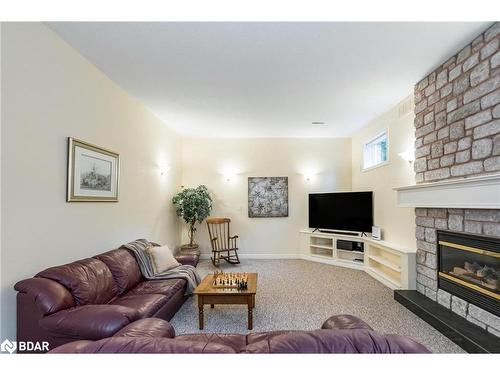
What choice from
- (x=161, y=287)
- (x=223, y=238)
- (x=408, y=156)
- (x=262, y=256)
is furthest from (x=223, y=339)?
(x=262, y=256)

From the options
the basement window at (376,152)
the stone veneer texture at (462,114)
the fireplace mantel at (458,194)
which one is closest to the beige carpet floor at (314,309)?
the fireplace mantel at (458,194)

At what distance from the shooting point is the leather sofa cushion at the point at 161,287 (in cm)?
278

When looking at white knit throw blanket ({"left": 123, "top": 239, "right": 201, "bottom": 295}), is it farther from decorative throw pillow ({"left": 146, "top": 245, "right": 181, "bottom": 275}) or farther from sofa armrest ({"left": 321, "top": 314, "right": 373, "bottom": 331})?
sofa armrest ({"left": 321, "top": 314, "right": 373, "bottom": 331})

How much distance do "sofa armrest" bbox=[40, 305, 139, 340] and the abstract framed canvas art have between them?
435 cm

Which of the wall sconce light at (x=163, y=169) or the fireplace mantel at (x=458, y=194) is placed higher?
the wall sconce light at (x=163, y=169)

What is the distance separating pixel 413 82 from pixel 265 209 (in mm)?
3735

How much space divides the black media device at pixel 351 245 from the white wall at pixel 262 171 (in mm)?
947

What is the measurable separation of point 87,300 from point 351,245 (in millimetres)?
4645

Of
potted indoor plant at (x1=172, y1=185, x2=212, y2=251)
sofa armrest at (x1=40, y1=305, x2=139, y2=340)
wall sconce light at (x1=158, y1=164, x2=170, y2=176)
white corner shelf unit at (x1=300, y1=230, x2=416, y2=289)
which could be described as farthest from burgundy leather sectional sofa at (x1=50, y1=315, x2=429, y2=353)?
potted indoor plant at (x1=172, y1=185, x2=212, y2=251)

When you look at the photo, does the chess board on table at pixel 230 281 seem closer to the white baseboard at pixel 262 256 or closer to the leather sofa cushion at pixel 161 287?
the leather sofa cushion at pixel 161 287

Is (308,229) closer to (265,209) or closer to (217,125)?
(265,209)
